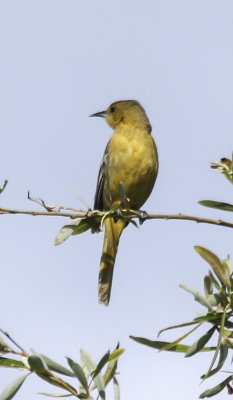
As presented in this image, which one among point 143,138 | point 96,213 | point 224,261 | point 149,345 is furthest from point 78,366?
point 143,138

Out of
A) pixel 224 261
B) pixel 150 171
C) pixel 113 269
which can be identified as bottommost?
pixel 113 269

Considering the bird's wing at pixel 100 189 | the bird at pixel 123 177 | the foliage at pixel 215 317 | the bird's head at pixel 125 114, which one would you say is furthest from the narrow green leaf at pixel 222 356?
the bird's head at pixel 125 114

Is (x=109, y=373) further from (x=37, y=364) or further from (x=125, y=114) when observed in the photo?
(x=125, y=114)

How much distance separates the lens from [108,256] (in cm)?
568

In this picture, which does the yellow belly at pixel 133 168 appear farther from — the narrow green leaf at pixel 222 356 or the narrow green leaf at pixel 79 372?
the narrow green leaf at pixel 79 372

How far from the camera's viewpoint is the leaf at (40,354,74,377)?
5.65ft

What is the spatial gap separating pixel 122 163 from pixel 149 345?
3.45 metres

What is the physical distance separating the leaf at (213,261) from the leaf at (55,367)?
537 mm

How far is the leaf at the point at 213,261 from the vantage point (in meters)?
2.04

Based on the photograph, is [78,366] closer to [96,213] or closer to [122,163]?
[96,213]

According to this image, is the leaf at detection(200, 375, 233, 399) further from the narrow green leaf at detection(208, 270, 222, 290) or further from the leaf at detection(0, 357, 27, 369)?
the leaf at detection(0, 357, 27, 369)

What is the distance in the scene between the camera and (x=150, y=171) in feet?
18.1

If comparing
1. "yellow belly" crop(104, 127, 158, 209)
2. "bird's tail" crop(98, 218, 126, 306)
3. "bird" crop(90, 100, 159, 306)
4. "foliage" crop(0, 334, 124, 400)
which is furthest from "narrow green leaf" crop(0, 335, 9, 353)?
"bird's tail" crop(98, 218, 126, 306)

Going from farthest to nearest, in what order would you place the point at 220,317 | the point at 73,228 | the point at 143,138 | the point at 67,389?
the point at 143,138 < the point at 73,228 < the point at 220,317 < the point at 67,389
